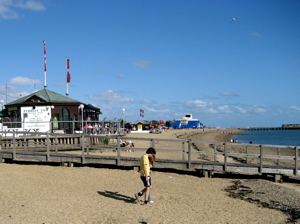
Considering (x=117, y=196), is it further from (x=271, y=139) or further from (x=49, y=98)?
(x=271, y=139)

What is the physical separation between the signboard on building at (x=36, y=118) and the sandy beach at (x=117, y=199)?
8.76m

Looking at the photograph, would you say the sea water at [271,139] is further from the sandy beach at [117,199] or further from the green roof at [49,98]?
the sandy beach at [117,199]

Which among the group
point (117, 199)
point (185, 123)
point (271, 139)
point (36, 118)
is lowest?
point (271, 139)

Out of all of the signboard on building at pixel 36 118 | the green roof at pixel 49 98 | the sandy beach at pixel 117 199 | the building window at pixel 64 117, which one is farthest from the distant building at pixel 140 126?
the sandy beach at pixel 117 199

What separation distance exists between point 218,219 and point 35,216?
13.8 ft

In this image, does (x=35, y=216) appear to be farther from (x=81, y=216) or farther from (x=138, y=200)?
(x=138, y=200)

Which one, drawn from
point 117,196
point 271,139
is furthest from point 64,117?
point 271,139

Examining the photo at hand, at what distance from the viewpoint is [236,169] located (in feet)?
43.3

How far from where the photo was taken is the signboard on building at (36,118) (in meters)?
22.3

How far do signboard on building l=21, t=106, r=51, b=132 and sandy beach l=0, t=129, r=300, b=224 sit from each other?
8.76m

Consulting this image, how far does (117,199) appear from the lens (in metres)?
9.52

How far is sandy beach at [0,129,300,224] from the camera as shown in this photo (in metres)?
7.85

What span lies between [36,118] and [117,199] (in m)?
15.8

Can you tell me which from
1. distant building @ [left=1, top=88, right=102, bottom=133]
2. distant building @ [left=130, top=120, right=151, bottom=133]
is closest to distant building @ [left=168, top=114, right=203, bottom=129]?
distant building @ [left=130, top=120, right=151, bottom=133]
